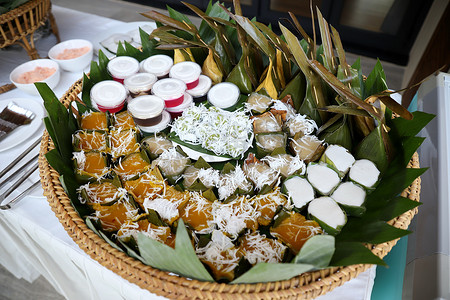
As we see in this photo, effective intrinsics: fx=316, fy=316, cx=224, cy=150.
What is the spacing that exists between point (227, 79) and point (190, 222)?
61 centimetres

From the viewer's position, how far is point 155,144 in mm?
1055

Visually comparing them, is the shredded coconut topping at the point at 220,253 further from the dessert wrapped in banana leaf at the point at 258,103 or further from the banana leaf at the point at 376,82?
the banana leaf at the point at 376,82

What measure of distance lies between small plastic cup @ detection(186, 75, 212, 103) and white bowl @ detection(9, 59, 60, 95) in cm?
66

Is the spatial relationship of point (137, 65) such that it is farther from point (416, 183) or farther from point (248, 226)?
point (416, 183)

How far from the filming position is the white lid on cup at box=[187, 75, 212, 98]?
1207 millimetres

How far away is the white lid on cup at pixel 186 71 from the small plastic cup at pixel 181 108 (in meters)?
0.06

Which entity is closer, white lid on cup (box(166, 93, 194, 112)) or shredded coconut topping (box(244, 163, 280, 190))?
shredded coconut topping (box(244, 163, 280, 190))

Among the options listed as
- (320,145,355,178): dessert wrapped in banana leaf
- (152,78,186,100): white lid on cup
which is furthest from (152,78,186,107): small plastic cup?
(320,145,355,178): dessert wrapped in banana leaf

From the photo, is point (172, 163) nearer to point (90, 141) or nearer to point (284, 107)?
point (90, 141)

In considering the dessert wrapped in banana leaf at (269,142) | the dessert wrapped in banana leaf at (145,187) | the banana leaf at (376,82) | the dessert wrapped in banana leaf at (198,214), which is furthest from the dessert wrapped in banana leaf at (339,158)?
the dessert wrapped in banana leaf at (145,187)

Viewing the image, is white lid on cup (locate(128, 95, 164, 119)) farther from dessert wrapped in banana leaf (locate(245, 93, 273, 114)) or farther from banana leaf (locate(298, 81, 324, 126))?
banana leaf (locate(298, 81, 324, 126))

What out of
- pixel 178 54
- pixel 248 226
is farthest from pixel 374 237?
pixel 178 54

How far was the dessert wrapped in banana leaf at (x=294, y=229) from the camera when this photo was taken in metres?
0.82

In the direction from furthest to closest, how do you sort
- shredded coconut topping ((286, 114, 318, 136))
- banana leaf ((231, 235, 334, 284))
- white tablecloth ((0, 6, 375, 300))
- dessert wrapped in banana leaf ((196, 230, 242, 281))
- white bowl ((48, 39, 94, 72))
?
1. white bowl ((48, 39, 94, 72))
2. shredded coconut topping ((286, 114, 318, 136))
3. white tablecloth ((0, 6, 375, 300))
4. dessert wrapped in banana leaf ((196, 230, 242, 281))
5. banana leaf ((231, 235, 334, 284))
